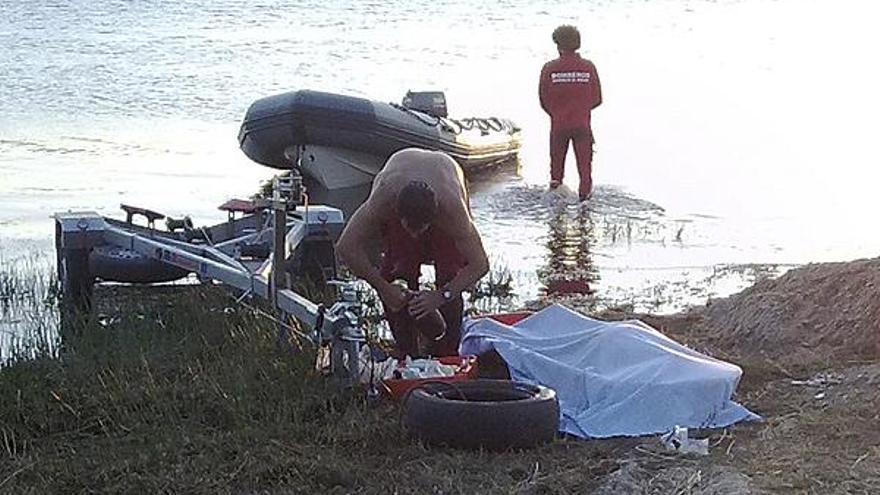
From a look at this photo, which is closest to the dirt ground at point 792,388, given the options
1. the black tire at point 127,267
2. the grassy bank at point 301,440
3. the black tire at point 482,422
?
the grassy bank at point 301,440

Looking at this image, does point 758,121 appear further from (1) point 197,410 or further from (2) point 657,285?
(1) point 197,410

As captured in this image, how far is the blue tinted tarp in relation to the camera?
6.54 m

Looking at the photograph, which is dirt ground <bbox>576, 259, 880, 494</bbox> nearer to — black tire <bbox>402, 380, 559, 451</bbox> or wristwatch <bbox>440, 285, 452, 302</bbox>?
black tire <bbox>402, 380, 559, 451</bbox>

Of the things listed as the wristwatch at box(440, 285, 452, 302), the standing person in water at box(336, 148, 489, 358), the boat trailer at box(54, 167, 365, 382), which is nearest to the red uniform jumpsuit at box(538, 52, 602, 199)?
the boat trailer at box(54, 167, 365, 382)

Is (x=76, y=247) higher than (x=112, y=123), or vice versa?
(x=76, y=247)

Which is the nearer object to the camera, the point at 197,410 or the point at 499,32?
the point at 197,410

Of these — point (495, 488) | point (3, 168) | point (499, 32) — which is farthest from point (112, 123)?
point (499, 32)

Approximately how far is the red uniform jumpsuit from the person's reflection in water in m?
0.55

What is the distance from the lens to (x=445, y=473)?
5.83 metres

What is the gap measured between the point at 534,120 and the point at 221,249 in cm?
1237

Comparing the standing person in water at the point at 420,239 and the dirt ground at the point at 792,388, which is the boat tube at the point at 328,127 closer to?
the dirt ground at the point at 792,388

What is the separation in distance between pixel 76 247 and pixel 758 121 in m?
13.1

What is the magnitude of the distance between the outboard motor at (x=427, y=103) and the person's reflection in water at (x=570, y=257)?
1.90m

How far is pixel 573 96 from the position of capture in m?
14.8
